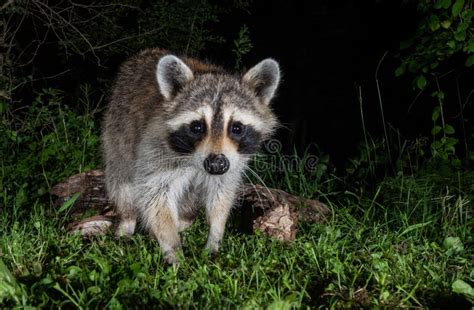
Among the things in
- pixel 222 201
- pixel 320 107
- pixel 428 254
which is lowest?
pixel 320 107

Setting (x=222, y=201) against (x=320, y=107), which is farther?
(x=320, y=107)

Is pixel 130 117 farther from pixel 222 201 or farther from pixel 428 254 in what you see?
pixel 428 254

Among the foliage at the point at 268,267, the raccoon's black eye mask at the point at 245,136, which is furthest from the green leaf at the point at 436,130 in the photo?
the raccoon's black eye mask at the point at 245,136

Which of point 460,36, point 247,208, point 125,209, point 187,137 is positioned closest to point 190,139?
point 187,137

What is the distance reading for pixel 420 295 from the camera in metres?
2.86

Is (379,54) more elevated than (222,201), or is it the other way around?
(379,54)

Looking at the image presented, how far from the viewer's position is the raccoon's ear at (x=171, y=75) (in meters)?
3.99

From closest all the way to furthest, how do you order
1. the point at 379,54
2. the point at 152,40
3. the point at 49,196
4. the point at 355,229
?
the point at 355,229, the point at 49,196, the point at 152,40, the point at 379,54

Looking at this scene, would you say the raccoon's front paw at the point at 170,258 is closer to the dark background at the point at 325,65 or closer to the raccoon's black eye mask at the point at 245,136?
the raccoon's black eye mask at the point at 245,136

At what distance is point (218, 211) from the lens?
4.15m

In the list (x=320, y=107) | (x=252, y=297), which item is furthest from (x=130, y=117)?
(x=320, y=107)

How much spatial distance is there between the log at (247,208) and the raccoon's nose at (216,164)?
18.6 inches

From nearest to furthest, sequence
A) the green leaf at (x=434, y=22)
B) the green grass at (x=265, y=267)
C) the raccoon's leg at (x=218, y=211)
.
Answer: the green grass at (x=265, y=267) → the raccoon's leg at (x=218, y=211) → the green leaf at (x=434, y=22)

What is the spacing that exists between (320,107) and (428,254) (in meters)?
6.94
